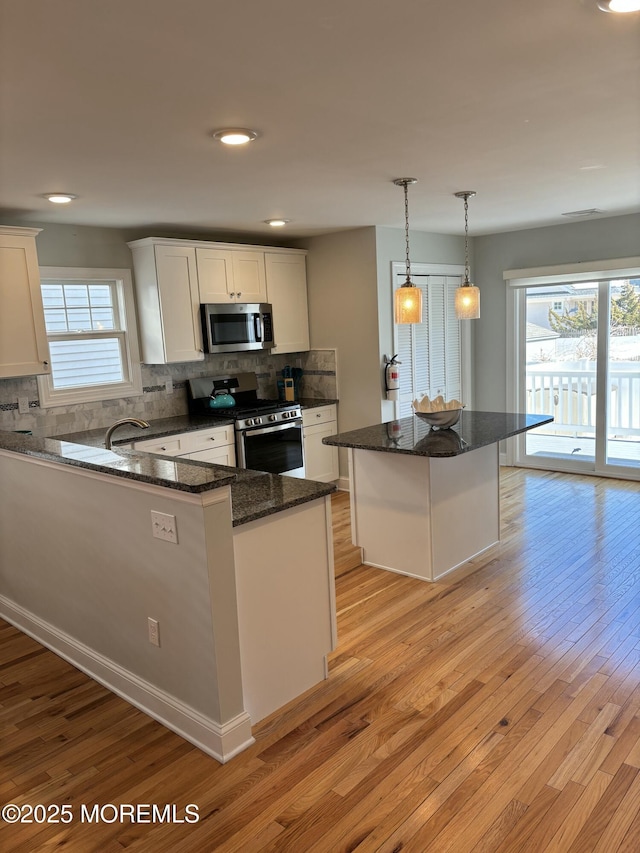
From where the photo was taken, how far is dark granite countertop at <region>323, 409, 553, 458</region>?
355cm

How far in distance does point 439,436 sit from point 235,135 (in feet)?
6.91

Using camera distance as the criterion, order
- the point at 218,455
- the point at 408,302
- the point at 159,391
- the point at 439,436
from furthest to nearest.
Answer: the point at 159,391, the point at 218,455, the point at 439,436, the point at 408,302

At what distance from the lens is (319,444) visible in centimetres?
581

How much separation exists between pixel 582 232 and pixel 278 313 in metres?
2.95

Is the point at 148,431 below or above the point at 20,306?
below

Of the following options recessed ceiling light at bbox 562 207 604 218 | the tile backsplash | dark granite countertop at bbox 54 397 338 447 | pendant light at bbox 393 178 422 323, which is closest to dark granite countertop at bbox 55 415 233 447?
dark granite countertop at bbox 54 397 338 447

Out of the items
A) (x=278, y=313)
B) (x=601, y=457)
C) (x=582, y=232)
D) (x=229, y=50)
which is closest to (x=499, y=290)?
(x=582, y=232)

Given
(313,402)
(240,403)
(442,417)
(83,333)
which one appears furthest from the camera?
(313,402)

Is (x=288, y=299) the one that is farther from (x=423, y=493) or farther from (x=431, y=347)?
(x=423, y=493)

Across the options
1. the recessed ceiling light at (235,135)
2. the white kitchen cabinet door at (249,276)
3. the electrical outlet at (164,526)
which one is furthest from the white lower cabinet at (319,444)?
the electrical outlet at (164,526)

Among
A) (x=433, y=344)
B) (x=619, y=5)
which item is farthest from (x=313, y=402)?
(x=619, y=5)

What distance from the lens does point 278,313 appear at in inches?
227

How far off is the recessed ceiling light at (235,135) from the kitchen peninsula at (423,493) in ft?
5.88

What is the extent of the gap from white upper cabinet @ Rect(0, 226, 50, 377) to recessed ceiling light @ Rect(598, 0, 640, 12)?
3492 mm
